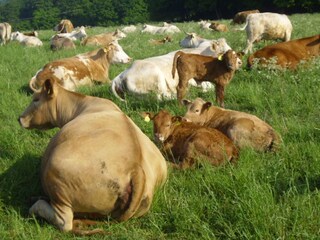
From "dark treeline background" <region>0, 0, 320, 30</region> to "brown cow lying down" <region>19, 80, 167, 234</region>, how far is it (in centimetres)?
4908

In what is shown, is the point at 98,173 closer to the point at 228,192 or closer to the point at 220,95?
the point at 228,192

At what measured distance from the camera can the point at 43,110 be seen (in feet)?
20.1

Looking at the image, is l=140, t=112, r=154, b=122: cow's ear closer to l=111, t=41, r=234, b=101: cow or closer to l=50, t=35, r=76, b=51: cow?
l=111, t=41, r=234, b=101: cow

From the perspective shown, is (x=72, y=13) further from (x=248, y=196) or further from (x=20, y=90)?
(x=248, y=196)

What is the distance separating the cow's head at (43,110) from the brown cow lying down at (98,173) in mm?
1403

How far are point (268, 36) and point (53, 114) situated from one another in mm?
11605

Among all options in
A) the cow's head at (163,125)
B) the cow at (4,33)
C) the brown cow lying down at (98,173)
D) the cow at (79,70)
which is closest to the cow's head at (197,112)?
the cow's head at (163,125)

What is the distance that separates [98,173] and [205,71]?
194 inches

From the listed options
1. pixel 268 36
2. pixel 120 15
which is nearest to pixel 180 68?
pixel 268 36

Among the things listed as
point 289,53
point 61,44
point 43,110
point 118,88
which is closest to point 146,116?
point 43,110

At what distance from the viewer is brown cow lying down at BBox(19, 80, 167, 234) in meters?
4.05

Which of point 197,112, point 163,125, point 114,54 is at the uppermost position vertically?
point 163,125

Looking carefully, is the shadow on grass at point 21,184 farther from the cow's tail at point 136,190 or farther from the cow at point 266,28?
the cow at point 266,28

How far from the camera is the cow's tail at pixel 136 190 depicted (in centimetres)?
399
